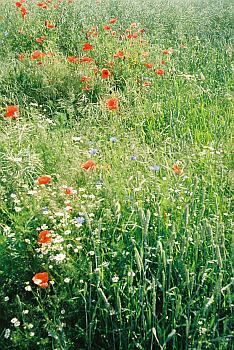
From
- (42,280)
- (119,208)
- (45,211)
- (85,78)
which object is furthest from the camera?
(85,78)

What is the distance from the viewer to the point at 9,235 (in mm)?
2418

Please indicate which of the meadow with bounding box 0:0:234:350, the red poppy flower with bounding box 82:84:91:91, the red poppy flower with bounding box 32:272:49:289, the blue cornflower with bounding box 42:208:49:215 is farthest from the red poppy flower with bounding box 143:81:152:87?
the red poppy flower with bounding box 32:272:49:289

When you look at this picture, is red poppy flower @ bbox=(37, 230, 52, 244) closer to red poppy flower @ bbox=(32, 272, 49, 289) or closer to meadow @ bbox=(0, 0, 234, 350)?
meadow @ bbox=(0, 0, 234, 350)

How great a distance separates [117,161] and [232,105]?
137 centimetres

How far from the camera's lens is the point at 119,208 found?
2.41 m

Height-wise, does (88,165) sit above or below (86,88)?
above

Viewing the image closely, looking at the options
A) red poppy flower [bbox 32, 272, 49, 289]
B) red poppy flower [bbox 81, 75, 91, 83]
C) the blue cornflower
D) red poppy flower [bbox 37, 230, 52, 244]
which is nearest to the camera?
red poppy flower [bbox 32, 272, 49, 289]

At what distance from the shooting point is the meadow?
2.09 m

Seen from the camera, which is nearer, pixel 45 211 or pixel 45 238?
pixel 45 238

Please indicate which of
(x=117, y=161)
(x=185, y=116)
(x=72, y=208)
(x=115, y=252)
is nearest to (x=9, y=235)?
(x=72, y=208)

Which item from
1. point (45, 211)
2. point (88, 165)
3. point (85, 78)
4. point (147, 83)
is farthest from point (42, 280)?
point (147, 83)

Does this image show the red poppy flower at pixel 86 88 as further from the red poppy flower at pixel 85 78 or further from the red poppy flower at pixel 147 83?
the red poppy flower at pixel 147 83

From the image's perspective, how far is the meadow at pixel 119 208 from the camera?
6.85 feet

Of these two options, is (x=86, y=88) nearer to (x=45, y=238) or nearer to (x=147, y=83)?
(x=147, y=83)
